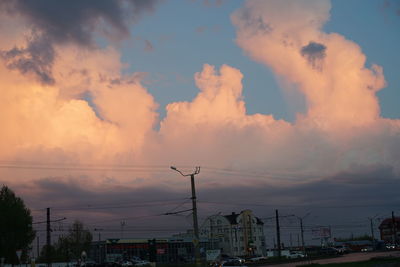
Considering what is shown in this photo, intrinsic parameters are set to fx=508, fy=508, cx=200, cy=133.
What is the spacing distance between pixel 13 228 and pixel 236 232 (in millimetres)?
99885

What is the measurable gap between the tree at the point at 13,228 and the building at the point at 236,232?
87002 millimetres

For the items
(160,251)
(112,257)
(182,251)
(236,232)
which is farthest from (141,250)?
(236,232)

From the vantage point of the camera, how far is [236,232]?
174 metres

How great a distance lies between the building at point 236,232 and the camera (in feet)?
562

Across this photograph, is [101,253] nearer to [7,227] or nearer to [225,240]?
[7,227]

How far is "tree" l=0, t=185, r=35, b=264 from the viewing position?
3329 inches

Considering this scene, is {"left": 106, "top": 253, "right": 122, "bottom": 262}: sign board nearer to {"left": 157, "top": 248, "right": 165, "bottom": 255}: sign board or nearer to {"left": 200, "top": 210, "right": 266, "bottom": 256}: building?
{"left": 157, "top": 248, "right": 165, "bottom": 255}: sign board

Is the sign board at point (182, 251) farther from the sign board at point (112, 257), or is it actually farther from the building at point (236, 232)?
the building at point (236, 232)

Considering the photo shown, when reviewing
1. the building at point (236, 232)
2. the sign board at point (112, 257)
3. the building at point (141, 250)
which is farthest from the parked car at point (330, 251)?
the sign board at point (112, 257)

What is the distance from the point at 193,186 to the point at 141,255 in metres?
79.5

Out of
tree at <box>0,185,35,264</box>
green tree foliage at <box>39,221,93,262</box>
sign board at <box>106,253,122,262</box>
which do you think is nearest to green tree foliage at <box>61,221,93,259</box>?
green tree foliage at <box>39,221,93,262</box>

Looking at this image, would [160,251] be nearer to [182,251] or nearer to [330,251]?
[182,251]

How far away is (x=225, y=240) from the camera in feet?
571

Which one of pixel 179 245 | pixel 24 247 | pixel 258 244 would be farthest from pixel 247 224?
pixel 24 247
